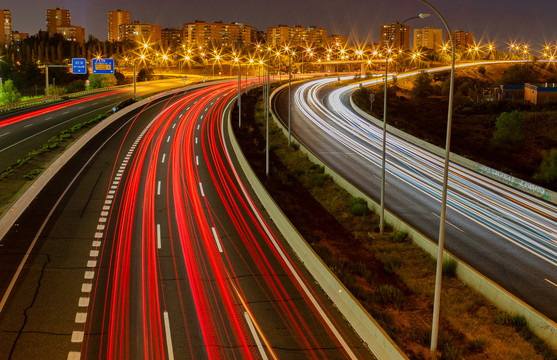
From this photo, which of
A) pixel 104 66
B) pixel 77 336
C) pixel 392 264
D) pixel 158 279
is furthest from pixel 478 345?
pixel 104 66

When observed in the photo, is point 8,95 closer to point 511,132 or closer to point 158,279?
point 511,132

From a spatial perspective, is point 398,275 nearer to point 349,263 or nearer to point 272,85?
point 349,263

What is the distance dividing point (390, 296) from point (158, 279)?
7.91 meters

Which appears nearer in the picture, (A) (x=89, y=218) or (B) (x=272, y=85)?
(A) (x=89, y=218)

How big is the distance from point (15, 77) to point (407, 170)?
117 m

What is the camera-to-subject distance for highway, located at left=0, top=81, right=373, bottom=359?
13734 millimetres

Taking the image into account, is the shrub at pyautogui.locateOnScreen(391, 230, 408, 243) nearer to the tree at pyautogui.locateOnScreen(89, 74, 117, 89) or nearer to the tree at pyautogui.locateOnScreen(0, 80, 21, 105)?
the tree at pyautogui.locateOnScreen(0, 80, 21, 105)

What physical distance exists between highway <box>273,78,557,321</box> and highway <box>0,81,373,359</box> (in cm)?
787

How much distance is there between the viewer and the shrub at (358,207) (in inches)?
1150

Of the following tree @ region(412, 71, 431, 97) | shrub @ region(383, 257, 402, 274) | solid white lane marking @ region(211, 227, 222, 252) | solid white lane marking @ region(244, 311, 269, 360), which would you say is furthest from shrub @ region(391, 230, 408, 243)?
tree @ region(412, 71, 431, 97)

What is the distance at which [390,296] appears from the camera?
707 inches

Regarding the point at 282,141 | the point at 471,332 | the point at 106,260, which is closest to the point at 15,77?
the point at 282,141

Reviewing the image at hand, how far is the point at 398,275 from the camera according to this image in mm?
21109

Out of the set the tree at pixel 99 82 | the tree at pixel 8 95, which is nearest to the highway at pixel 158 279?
the tree at pixel 8 95
